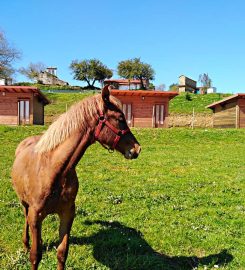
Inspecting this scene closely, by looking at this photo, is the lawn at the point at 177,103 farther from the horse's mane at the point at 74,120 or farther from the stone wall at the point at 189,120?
the horse's mane at the point at 74,120

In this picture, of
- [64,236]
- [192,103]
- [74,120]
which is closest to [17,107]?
[64,236]

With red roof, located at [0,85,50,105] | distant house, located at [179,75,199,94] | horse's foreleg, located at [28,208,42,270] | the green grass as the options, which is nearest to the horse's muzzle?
horse's foreleg, located at [28,208,42,270]

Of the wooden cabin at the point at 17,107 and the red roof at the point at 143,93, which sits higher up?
the red roof at the point at 143,93

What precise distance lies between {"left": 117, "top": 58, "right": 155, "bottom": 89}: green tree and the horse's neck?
89331mm

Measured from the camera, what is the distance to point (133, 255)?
591 centimetres

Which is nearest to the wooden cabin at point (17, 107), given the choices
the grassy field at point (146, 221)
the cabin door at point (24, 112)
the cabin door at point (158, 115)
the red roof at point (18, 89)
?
the cabin door at point (24, 112)

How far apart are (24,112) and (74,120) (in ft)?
112

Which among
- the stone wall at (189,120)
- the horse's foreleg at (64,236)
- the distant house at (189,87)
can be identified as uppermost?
the distant house at (189,87)

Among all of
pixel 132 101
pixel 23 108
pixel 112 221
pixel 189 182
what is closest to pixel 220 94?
pixel 132 101

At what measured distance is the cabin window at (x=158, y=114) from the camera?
39938mm

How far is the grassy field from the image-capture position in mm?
5782

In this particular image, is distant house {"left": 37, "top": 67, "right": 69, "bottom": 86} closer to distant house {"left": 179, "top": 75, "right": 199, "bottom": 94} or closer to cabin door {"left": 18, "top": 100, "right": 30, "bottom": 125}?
distant house {"left": 179, "top": 75, "right": 199, "bottom": 94}

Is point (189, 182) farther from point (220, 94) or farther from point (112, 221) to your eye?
point (220, 94)

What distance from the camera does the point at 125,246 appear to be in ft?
20.7
